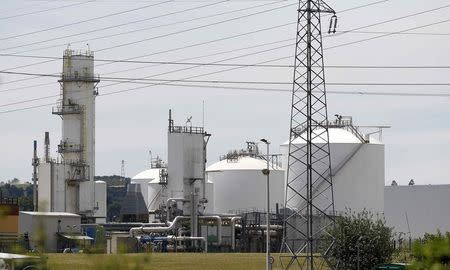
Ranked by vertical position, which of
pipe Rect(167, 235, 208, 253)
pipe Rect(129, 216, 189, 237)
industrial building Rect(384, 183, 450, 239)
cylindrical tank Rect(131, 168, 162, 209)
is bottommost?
pipe Rect(167, 235, 208, 253)

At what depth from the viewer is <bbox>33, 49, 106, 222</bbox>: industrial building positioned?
3701 inches

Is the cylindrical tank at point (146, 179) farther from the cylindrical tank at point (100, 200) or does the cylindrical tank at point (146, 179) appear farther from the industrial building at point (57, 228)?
the industrial building at point (57, 228)

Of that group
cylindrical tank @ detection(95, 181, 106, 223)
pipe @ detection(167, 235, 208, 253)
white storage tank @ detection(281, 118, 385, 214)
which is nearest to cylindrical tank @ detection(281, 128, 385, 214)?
white storage tank @ detection(281, 118, 385, 214)

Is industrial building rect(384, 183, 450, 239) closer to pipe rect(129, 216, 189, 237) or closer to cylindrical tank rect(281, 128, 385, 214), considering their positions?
cylindrical tank rect(281, 128, 385, 214)

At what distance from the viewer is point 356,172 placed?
280 feet

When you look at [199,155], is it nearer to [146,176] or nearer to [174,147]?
[174,147]

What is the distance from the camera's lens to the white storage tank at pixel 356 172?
278 feet

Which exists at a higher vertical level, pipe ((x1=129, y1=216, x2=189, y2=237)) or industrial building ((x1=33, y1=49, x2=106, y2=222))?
industrial building ((x1=33, y1=49, x2=106, y2=222))

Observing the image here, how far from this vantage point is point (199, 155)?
9344cm

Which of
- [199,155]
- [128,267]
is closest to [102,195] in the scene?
[199,155]

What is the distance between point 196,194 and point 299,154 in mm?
11642

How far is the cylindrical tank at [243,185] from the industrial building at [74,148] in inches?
620

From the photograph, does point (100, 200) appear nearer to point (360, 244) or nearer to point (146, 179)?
point (146, 179)

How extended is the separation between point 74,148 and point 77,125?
87.0 inches
